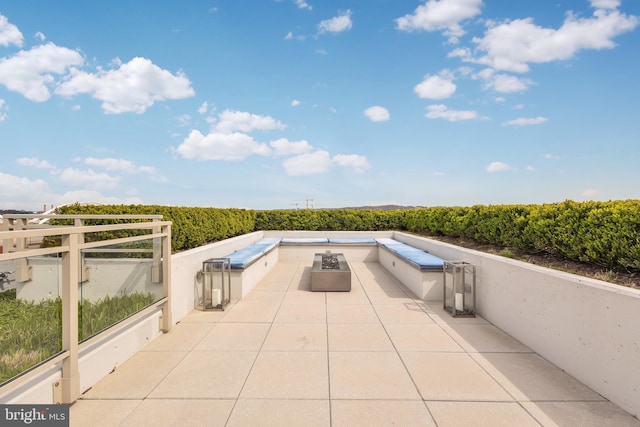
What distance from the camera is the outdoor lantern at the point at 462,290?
532cm

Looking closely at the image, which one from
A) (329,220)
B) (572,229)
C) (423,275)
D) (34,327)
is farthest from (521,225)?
(329,220)

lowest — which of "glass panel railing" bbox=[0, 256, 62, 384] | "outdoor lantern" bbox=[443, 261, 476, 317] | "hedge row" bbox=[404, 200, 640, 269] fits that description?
"outdoor lantern" bbox=[443, 261, 476, 317]

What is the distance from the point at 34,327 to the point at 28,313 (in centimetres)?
22

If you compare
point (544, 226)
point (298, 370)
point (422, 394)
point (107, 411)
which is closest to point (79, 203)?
point (107, 411)

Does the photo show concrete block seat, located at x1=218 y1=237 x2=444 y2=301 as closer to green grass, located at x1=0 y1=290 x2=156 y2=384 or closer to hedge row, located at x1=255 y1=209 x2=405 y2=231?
green grass, located at x1=0 y1=290 x2=156 y2=384

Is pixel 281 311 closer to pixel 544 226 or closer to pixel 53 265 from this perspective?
pixel 53 265

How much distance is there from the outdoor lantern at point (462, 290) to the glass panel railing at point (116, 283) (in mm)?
4923

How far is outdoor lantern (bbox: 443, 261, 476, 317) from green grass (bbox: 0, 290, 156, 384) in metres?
5.25

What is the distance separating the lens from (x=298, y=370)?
336 cm

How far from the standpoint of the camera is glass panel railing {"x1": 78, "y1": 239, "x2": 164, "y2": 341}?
10.1 ft

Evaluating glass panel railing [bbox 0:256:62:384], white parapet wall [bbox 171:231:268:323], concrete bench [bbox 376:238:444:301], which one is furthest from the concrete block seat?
glass panel railing [bbox 0:256:62:384]

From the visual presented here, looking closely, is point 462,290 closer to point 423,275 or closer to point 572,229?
point 423,275

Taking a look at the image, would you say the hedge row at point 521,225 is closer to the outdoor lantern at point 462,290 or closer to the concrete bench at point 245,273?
the outdoor lantern at point 462,290

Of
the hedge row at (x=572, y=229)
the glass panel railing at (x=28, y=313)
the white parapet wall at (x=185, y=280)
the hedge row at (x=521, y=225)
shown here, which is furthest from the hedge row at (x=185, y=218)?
the hedge row at (x=572, y=229)
